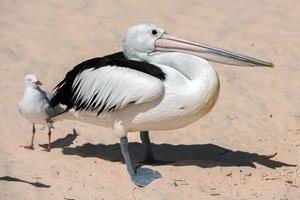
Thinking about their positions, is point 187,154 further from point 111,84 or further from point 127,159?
point 111,84

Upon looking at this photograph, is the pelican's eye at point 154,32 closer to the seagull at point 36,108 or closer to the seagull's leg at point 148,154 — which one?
the seagull's leg at point 148,154

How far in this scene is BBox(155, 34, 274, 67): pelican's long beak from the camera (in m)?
5.74

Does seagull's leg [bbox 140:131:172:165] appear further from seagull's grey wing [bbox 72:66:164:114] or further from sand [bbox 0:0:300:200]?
seagull's grey wing [bbox 72:66:164:114]

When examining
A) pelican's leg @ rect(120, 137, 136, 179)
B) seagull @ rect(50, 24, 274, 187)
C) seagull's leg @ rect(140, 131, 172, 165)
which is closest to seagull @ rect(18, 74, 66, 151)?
seagull @ rect(50, 24, 274, 187)

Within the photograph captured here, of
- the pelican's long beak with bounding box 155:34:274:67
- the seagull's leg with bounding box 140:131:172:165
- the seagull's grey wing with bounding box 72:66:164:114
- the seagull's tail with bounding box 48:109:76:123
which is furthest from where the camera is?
the seagull's leg with bounding box 140:131:172:165

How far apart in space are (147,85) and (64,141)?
1363mm

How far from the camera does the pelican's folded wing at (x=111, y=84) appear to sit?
5492 mm

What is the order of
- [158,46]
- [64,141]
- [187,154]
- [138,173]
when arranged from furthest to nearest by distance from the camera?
[64,141]
[187,154]
[158,46]
[138,173]

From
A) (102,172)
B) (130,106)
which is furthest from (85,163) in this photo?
(130,106)

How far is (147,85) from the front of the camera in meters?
5.46

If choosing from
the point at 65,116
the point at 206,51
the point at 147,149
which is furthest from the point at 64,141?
the point at 206,51

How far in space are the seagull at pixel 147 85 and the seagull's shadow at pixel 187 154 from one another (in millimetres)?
474

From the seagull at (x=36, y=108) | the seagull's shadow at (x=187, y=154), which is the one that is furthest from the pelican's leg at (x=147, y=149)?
the seagull at (x=36, y=108)

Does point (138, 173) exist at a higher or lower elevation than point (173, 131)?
lower
